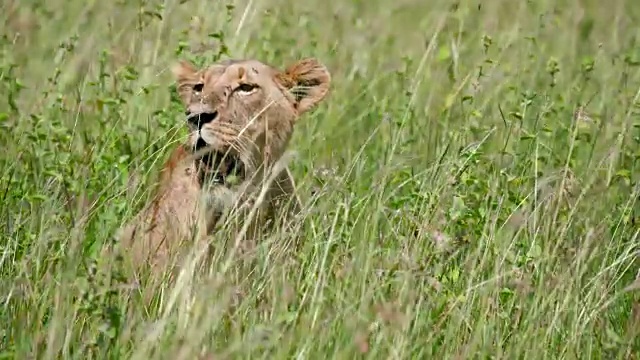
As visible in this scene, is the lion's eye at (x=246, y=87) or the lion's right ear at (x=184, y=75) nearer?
the lion's eye at (x=246, y=87)

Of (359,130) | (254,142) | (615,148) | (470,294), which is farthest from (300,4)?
(470,294)

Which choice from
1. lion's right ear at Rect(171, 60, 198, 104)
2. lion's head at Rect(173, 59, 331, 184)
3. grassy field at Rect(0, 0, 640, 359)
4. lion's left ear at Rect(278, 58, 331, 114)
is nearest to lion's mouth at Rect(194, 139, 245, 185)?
lion's head at Rect(173, 59, 331, 184)

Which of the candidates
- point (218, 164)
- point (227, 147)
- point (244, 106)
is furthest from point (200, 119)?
point (244, 106)

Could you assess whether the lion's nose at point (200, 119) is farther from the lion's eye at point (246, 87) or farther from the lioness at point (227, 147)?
the lion's eye at point (246, 87)

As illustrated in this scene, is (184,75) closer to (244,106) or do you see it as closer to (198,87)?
(198,87)

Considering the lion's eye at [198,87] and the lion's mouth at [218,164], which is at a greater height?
the lion's eye at [198,87]

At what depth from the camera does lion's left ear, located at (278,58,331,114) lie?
601 cm

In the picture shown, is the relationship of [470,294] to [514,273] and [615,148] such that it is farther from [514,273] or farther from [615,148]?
[615,148]

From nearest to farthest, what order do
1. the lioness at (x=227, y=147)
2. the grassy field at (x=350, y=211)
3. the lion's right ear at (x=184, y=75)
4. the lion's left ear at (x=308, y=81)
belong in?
the grassy field at (x=350, y=211) → the lioness at (x=227, y=147) → the lion's right ear at (x=184, y=75) → the lion's left ear at (x=308, y=81)

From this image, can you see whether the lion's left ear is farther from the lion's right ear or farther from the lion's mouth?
the lion's mouth

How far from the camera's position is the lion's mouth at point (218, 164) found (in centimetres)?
532

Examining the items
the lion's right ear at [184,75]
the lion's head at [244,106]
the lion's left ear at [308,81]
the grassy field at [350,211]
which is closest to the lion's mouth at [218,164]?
the lion's head at [244,106]

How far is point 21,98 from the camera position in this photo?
6.41 m

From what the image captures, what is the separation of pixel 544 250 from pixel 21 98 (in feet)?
8.72
